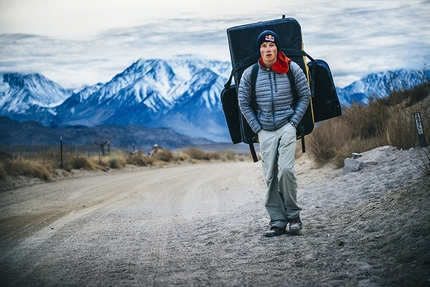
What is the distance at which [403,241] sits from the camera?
5688 millimetres

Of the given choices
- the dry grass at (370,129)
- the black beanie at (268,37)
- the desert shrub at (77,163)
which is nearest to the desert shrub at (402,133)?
the dry grass at (370,129)

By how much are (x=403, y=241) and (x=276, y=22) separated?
3123 millimetres

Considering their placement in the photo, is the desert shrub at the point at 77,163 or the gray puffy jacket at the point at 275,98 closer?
the gray puffy jacket at the point at 275,98

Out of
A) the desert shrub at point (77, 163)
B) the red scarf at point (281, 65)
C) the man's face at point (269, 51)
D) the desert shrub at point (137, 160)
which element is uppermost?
the man's face at point (269, 51)

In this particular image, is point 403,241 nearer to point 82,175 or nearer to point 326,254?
point 326,254

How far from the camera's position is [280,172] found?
6.94m

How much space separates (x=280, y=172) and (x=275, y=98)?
2.87ft

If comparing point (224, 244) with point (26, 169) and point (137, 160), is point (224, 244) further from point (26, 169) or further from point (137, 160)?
point (137, 160)

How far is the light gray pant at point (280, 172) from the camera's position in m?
6.87

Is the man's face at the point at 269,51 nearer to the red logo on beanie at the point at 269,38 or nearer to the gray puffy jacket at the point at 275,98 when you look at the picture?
the red logo on beanie at the point at 269,38

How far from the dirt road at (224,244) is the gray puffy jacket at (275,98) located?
138cm

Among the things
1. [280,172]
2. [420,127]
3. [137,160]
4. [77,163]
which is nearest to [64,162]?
[77,163]

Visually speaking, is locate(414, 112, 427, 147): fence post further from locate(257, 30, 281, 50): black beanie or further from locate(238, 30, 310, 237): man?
locate(257, 30, 281, 50): black beanie

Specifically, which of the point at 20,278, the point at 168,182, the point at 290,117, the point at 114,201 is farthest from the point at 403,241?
the point at 168,182
